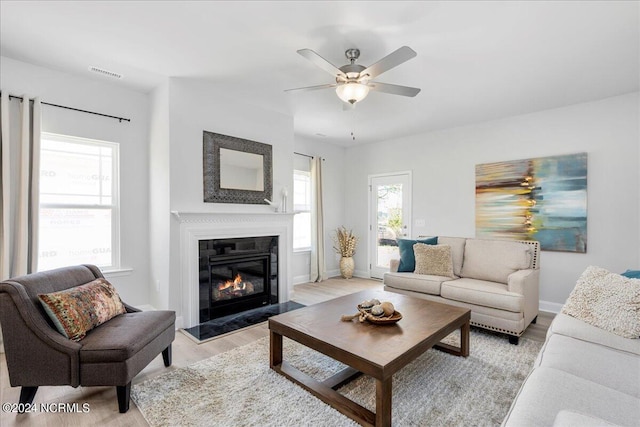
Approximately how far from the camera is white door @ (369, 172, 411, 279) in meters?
5.52

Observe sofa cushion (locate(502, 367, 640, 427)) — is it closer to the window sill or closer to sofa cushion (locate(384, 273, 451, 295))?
sofa cushion (locate(384, 273, 451, 295))

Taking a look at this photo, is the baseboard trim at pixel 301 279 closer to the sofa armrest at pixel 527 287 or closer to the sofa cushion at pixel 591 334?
the sofa armrest at pixel 527 287

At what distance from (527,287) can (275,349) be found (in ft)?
8.31

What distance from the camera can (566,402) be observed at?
4.08 ft

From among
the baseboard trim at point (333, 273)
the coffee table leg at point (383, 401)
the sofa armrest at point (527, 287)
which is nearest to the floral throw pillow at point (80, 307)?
the coffee table leg at point (383, 401)

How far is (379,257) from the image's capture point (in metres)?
5.92

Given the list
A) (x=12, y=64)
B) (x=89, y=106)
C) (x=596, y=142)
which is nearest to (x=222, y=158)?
(x=89, y=106)

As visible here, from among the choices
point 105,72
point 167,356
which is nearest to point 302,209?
point 105,72

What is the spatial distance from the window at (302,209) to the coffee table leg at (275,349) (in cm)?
316

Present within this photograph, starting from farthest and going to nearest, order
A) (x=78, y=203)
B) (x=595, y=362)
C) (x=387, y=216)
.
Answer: (x=387, y=216), (x=78, y=203), (x=595, y=362)

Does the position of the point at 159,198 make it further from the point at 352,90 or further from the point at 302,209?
the point at 302,209

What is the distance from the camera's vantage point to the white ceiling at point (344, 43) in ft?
6.98

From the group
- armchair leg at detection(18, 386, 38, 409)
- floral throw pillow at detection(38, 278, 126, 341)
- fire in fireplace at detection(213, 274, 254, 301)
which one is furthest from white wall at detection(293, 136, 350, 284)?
armchair leg at detection(18, 386, 38, 409)

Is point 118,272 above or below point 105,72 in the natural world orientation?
below
